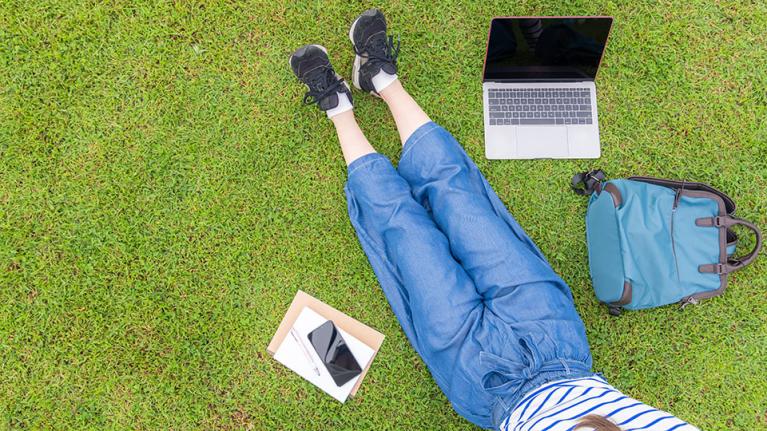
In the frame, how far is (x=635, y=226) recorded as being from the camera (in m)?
2.12

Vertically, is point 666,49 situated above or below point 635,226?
above

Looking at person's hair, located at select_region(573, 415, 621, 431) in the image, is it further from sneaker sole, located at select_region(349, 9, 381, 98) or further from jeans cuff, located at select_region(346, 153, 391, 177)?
sneaker sole, located at select_region(349, 9, 381, 98)

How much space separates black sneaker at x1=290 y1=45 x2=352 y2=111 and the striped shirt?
1467mm

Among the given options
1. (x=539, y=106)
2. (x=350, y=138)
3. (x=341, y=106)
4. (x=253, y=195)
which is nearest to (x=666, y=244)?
(x=539, y=106)

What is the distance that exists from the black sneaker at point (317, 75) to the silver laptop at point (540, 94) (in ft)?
2.26

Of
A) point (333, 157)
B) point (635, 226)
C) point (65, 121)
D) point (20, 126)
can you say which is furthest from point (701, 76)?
point (20, 126)

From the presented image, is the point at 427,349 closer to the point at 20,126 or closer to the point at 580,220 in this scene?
the point at 580,220

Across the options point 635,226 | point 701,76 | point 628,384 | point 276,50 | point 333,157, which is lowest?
A: point 628,384

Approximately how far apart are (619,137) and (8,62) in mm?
2922

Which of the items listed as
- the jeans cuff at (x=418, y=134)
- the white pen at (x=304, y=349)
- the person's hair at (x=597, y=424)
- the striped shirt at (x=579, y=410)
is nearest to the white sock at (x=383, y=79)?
the jeans cuff at (x=418, y=134)

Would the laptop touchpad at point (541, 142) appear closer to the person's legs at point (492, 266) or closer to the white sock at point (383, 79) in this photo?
the person's legs at point (492, 266)

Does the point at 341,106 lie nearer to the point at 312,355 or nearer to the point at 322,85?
the point at 322,85

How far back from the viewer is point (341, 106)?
2.33 metres

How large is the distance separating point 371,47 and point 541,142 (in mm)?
886
